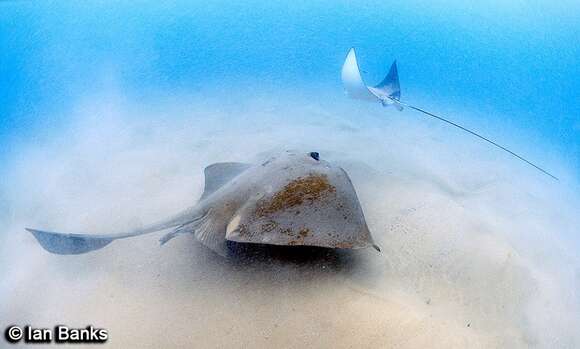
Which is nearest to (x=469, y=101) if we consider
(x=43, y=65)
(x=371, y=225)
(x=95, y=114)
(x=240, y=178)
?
(x=371, y=225)

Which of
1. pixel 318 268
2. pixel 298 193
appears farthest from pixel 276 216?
pixel 318 268

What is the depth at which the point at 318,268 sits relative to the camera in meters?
2.45

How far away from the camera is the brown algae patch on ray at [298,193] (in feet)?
7.16

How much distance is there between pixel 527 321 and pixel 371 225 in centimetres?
139

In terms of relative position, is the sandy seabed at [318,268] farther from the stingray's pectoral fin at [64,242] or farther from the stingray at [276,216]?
the stingray's pectoral fin at [64,242]

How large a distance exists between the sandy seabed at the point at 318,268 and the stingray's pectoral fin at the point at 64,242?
516 millimetres

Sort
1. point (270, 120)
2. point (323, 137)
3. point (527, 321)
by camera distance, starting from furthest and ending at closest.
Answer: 1. point (270, 120)
2. point (323, 137)
3. point (527, 321)

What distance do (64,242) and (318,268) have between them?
1912 mm

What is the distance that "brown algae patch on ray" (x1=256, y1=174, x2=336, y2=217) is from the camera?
2.18 meters

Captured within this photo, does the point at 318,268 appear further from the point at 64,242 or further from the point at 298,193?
the point at 64,242

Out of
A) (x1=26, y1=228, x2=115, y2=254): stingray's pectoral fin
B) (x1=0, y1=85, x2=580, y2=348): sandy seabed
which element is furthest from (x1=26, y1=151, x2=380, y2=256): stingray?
(x1=0, y1=85, x2=580, y2=348): sandy seabed

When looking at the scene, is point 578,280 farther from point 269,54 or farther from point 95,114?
point 269,54

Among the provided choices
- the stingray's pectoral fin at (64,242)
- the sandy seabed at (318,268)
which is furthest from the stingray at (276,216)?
the sandy seabed at (318,268)

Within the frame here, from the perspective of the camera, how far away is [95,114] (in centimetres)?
811
